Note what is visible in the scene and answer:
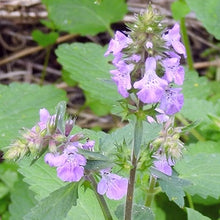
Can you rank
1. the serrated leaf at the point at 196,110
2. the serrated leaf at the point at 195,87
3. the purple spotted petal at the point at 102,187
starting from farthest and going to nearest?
the serrated leaf at the point at 195,87
the serrated leaf at the point at 196,110
the purple spotted petal at the point at 102,187

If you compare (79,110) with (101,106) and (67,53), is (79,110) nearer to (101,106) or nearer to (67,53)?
(101,106)

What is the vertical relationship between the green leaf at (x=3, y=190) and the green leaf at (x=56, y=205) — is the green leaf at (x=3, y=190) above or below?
below

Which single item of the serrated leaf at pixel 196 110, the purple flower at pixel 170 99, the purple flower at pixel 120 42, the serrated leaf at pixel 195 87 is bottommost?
the serrated leaf at pixel 195 87

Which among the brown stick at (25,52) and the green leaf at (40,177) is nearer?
the green leaf at (40,177)

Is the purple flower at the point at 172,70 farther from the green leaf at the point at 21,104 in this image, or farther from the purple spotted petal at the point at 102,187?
the green leaf at the point at 21,104

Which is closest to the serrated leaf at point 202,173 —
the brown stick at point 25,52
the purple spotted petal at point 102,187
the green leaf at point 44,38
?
the purple spotted petal at point 102,187

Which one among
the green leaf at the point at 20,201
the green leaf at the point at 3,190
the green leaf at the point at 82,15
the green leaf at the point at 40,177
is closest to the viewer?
the green leaf at the point at 40,177

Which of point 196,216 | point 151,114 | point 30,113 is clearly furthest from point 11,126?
point 151,114

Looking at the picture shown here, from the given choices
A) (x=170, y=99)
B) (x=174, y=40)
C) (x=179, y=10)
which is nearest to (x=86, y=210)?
(x=170, y=99)

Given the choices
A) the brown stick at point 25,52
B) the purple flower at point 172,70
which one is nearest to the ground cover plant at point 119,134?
the purple flower at point 172,70
